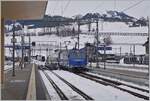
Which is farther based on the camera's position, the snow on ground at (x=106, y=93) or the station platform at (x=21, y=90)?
the snow on ground at (x=106, y=93)

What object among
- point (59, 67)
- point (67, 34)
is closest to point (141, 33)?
point (67, 34)

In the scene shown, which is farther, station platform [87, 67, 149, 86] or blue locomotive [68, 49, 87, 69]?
blue locomotive [68, 49, 87, 69]

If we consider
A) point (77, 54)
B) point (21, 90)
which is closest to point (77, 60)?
point (77, 54)

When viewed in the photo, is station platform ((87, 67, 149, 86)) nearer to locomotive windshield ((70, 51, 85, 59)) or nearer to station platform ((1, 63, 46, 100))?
station platform ((1, 63, 46, 100))

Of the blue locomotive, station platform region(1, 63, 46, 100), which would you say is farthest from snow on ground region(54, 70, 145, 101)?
the blue locomotive

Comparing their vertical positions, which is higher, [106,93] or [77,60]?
[77,60]

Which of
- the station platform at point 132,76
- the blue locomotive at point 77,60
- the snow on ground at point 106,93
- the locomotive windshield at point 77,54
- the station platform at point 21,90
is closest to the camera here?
the station platform at point 21,90

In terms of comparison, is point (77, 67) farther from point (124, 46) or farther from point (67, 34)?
point (124, 46)

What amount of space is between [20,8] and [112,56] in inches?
4586

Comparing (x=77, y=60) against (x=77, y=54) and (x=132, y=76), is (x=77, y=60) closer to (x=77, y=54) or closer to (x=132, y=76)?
(x=77, y=54)

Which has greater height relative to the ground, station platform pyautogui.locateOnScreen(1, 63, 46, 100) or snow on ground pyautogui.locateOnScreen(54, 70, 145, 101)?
station platform pyautogui.locateOnScreen(1, 63, 46, 100)

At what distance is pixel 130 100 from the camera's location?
68.2ft

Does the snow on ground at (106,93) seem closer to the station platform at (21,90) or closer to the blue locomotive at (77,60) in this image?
the station platform at (21,90)

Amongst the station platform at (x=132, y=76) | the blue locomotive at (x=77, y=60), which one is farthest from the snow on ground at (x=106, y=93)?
the blue locomotive at (x=77, y=60)
